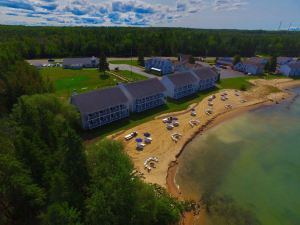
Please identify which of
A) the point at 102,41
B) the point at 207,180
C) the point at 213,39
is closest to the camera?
the point at 207,180

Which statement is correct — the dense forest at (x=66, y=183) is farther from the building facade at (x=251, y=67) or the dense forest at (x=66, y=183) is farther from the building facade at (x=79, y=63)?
the building facade at (x=251, y=67)

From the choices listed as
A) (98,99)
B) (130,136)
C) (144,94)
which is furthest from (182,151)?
(98,99)

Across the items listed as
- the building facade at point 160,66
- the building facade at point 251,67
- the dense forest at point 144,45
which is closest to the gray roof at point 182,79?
the building facade at point 160,66

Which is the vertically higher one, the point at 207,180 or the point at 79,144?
the point at 79,144

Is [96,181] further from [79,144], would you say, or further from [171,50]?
[171,50]

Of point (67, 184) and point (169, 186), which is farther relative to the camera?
point (169, 186)

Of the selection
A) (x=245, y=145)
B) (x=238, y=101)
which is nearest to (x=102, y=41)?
(x=238, y=101)

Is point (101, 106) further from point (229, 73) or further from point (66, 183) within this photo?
point (229, 73)
